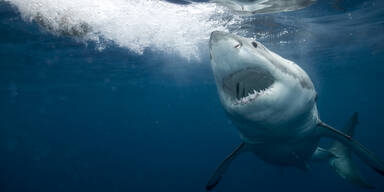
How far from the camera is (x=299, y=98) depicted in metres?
3.77

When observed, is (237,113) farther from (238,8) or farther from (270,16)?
(270,16)

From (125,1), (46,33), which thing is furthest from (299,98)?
(46,33)

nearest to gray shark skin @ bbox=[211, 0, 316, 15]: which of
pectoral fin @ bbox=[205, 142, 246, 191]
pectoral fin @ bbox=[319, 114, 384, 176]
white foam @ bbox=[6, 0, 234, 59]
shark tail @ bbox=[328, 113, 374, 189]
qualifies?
white foam @ bbox=[6, 0, 234, 59]

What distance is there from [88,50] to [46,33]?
406 centimetres

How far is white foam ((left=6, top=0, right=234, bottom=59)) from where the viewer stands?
10078mm

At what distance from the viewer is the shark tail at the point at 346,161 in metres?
6.81

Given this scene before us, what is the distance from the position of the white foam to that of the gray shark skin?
93 centimetres

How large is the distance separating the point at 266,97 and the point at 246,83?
0.70 meters

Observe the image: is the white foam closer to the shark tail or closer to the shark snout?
the shark tail

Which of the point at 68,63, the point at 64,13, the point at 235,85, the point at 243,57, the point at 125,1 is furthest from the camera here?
the point at 68,63

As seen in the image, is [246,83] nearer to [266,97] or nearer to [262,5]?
[266,97]

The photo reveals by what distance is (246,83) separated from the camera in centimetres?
397

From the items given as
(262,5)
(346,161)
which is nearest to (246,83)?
(346,161)

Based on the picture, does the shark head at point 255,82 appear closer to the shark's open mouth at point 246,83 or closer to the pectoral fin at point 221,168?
the shark's open mouth at point 246,83
